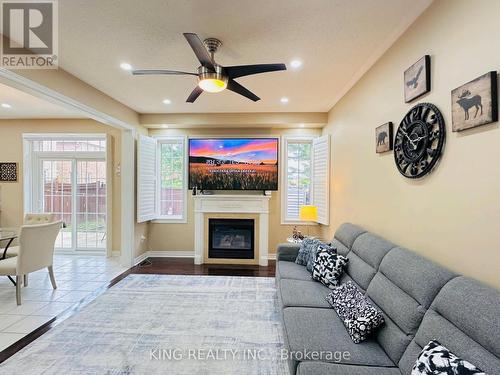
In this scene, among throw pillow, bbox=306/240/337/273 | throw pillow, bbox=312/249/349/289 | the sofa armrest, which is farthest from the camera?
the sofa armrest

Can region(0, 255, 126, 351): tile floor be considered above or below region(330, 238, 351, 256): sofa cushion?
below

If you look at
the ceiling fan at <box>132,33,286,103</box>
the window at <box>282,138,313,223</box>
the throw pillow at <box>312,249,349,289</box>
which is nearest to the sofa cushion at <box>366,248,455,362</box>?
the throw pillow at <box>312,249,349,289</box>

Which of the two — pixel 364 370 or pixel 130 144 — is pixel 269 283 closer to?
pixel 364 370

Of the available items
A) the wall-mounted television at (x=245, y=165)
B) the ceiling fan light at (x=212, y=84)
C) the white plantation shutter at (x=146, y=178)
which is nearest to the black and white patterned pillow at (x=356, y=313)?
the ceiling fan light at (x=212, y=84)

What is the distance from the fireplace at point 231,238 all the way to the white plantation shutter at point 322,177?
1340 millimetres

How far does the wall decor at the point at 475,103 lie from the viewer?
130 centimetres

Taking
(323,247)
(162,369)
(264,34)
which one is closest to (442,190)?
(323,247)

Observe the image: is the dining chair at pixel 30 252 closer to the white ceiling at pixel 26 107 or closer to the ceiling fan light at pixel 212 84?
the white ceiling at pixel 26 107

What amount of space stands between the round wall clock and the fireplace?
124 inches

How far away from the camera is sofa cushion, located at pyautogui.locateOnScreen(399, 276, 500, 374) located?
105 centimetres

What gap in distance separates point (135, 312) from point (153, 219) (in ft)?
7.90

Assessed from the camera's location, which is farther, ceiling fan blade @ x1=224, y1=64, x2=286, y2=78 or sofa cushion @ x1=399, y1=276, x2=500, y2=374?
ceiling fan blade @ x1=224, y1=64, x2=286, y2=78

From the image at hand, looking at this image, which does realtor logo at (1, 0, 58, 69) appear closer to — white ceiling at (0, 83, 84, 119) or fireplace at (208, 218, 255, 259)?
white ceiling at (0, 83, 84, 119)

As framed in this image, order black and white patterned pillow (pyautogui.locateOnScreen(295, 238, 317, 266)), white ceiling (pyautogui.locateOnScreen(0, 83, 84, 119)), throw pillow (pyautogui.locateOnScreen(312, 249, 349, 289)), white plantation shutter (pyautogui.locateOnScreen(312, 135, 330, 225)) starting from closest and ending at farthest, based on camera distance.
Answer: throw pillow (pyautogui.locateOnScreen(312, 249, 349, 289)) < black and white patterned pillow (pyautogui.locateOnScreen(295, 238, 317, 266)) < white ceiling (pyautogui.locateOnScreen(0, 83, 84, 119)) < white plantation shutter (pyautogui.locateOnScreen(312, 135, 330, 225))
